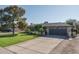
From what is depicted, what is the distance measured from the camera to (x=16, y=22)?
987 cm

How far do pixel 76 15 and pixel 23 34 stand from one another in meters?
3.52

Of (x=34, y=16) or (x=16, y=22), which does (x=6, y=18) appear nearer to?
(x=16, y=22)

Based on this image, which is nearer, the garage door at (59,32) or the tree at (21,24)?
the garage door at (59,32)

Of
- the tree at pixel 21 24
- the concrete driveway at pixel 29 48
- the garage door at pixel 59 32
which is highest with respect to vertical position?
the tree at pixel 21 24

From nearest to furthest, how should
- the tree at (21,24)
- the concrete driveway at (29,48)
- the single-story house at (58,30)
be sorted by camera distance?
1. the concrete driveway at (29,48)
2. the single-story house at (58,30)
3. the tree at (21,24)

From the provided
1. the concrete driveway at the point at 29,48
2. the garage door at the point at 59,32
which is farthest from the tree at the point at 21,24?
the concrete driveway at the point at 29,48

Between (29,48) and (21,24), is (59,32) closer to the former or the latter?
(21,24)

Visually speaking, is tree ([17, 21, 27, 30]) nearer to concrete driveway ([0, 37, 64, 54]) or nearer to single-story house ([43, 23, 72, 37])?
single-story house ([43, 23, 72, 37])

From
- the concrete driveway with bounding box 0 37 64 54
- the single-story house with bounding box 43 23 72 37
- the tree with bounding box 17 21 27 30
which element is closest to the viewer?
the concrete driveway with bounding box 0 37 64 54

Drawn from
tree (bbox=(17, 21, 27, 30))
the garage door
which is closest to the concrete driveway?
the garage door

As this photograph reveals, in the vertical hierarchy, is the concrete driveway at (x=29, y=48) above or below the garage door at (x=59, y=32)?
below

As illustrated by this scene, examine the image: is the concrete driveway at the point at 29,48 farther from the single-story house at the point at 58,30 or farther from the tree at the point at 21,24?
the tree at the point at 21,24

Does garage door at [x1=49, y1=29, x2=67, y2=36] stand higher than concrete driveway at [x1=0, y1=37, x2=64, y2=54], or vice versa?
garage door at [x1=49, y1=29, x2=67, y2=36]
